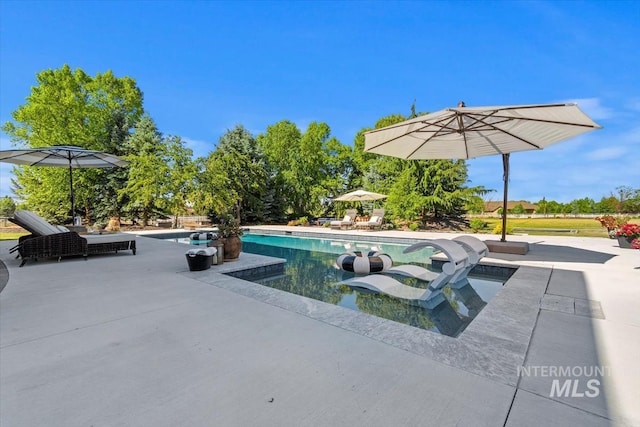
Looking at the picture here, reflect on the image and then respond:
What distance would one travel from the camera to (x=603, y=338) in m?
2.46

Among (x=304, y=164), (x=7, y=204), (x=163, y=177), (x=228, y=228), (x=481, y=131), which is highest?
(x=304, y=164)

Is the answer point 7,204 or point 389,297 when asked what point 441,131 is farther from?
point 7,204

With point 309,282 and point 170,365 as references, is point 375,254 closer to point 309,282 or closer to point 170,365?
point 309,282

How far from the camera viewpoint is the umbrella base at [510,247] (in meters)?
6.81

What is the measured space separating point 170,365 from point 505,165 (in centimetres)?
813

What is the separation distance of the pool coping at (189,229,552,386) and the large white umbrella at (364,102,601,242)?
2827mm

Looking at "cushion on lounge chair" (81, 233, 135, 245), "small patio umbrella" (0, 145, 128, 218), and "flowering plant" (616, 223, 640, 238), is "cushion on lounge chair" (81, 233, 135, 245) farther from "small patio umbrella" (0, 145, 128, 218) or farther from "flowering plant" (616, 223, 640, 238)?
"flowering plant" (616, 223, 640, 238)

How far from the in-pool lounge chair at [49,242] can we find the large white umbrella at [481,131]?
21.8ft

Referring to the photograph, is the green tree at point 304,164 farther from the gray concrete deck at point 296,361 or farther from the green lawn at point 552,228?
the gray concrete deck at point 296,361

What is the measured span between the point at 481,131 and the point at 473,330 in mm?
5266

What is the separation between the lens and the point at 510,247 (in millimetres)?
6918

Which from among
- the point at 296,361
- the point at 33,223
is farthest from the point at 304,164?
the point at 296,361

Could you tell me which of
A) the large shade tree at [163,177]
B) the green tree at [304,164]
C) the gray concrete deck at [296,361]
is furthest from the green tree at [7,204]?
the gray concrete deck at [296,361]

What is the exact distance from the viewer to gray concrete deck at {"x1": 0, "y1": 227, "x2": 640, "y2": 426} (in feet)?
5.20
